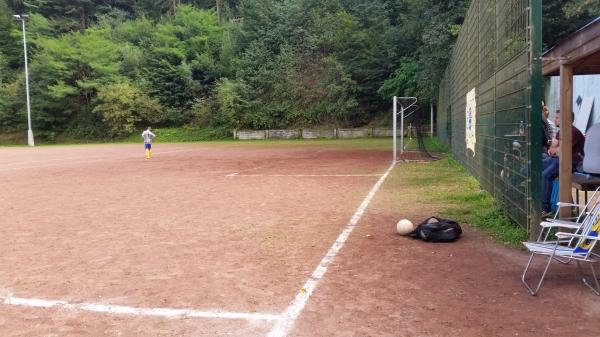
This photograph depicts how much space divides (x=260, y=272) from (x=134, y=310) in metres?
1.42

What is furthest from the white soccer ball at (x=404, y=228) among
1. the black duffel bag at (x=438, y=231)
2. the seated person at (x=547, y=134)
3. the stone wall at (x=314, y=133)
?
the stone wall at (x=314, y=133)

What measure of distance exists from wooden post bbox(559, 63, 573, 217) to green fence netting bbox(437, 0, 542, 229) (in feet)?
1.22

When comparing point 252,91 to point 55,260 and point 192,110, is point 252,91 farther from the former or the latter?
point 55,260

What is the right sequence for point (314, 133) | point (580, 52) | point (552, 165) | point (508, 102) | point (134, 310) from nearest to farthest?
point (134, 310)
point (580, 52)
point (508, 102)
point (552, 165)
point (314, 133)

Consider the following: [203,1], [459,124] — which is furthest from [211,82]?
[459,124]

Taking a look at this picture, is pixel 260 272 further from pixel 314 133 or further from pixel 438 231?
pixel 314 133

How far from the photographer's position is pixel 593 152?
6195 mm

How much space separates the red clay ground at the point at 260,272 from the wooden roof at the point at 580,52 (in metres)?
2.28

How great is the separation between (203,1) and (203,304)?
7045cm

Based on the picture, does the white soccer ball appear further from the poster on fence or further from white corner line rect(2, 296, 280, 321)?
the poster on fence

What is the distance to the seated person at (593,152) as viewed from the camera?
612 cm

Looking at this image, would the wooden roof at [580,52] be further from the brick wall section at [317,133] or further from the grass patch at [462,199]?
Answer: the brick wall section at [317,133]

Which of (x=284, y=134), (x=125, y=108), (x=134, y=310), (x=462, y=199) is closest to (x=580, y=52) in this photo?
(x=462, y=199)

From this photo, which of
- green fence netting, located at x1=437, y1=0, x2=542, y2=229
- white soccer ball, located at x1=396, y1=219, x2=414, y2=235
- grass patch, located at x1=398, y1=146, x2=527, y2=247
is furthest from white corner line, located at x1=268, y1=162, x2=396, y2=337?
green fence netting, located at x1=437, y1=0, x2=542, y2=229
